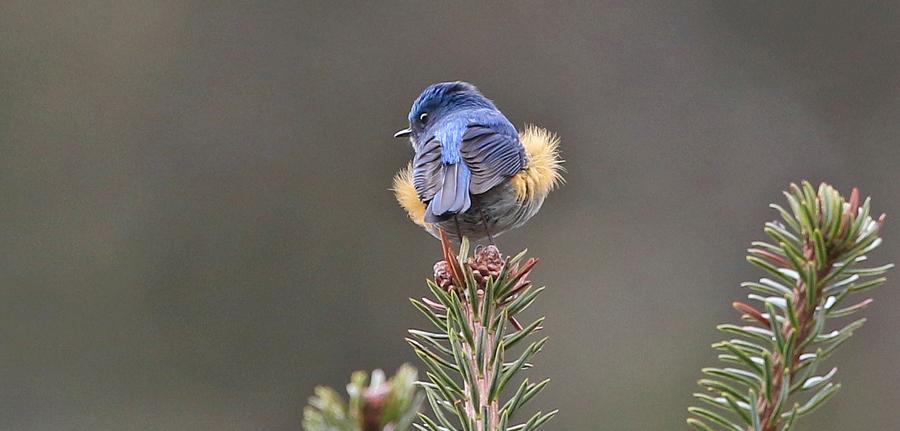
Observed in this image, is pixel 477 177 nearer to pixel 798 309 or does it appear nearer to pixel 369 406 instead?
pixel 798 309

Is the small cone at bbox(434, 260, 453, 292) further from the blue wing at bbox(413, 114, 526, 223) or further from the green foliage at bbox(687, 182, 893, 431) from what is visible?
the blue wing at bbox(413, 114, 526, 223)

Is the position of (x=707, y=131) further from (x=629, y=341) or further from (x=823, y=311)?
(x=823, y=311)

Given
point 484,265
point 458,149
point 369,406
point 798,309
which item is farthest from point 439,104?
point 369,406

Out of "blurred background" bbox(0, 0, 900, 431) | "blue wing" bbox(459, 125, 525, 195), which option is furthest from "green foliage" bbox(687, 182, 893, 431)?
"blurred background" bbox(0, 0, 900, 431)

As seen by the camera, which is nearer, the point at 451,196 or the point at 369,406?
the point at 369,406

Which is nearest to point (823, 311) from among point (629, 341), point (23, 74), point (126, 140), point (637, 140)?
point (629, 341)

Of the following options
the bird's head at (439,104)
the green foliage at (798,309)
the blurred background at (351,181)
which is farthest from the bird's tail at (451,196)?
the blurred background at (351,181)
